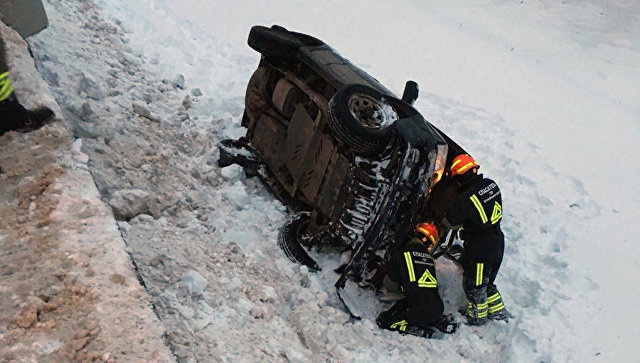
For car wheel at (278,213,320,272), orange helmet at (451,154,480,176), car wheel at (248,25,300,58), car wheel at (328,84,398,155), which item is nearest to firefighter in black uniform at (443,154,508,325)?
orange helmet at (451,154,480,176)

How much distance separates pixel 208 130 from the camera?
5.45 m

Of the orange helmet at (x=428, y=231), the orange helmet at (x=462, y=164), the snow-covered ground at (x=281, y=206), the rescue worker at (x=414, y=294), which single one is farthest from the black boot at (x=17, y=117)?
the orange helmet at (x=462, y=164)

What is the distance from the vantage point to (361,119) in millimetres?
3562

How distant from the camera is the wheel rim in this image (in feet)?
11.7

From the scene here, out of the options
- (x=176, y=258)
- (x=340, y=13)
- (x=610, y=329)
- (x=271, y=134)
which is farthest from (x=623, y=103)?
(x=176, y=258)

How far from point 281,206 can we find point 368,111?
148 cm

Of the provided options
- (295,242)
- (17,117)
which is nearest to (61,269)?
(17,117)

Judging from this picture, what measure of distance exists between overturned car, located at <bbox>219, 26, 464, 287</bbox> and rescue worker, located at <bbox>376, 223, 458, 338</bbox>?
6.9 inches

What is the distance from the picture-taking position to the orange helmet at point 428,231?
13.0 feet

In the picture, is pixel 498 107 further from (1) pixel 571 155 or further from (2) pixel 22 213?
(2) pixel 22 213

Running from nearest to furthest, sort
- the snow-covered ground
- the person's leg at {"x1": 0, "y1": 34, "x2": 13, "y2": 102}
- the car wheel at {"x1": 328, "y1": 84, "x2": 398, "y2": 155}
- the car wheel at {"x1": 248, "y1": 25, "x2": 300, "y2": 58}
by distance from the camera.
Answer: the person's leg at {"x1": 0, "y1": 34, "x2": 13, "y2": 102}
the snow-covered ground
the car wheel at {"x1": 328, "y1": 84, "x2": 398, "y2": 155}
the car wheel at {"x1": 248, "y1": 25, "x2": 300, "y2": 58}

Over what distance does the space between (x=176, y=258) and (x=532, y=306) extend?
3.35 m

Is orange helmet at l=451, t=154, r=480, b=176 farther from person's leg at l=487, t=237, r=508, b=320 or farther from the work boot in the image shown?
the work boot

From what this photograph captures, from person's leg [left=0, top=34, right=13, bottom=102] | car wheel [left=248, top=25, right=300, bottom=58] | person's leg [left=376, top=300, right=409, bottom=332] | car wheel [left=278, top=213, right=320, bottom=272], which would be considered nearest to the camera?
person's leg [left=0, top=34, right=13, bottom=102]
